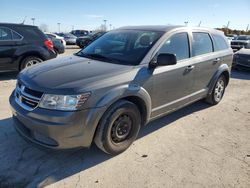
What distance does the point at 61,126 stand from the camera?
3000 millimetres

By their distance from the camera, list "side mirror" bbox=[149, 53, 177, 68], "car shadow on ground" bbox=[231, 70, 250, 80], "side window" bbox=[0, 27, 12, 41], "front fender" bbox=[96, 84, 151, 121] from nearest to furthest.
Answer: "front fender" bbox=[96, 84, 151, 121], "side mirror" bbox=[149, 53, 177, 68], "side window" bbox=[0, 27, 12, 41], "car shadow on ground" bbox=[231, 70, 250, 80]

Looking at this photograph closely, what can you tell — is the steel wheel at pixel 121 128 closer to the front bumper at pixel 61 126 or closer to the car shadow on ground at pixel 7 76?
the front bumper at pixel 61 126

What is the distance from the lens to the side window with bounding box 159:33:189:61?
4245 mm

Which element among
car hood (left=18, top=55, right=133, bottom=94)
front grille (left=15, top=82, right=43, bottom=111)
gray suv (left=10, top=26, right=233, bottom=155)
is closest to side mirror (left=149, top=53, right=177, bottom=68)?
gray suv (left=10, top=26, right=233, bottom=155)

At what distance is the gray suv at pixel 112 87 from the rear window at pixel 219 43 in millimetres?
528

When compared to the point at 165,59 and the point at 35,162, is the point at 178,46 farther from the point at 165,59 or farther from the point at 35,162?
the point at 35,162

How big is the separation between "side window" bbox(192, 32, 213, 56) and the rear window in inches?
10.0

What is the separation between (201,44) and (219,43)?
93 centimetres

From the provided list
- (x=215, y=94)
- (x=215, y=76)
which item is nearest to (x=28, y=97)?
(x=215, y=76)

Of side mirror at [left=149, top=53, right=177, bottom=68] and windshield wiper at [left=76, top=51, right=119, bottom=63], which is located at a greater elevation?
side mirror at [left=149, top=53, right=177, bottom=68]

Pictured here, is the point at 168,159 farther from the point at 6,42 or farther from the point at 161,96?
the point at 6,42

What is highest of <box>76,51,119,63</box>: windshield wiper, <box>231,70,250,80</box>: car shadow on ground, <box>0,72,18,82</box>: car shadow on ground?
<box>76,51,119,63</box>: windshield wiper

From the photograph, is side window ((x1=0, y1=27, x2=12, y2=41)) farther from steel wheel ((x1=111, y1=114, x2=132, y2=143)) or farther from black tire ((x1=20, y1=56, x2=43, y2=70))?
steel wheel ((x1=111, y1=114, x2=132, y2=143))

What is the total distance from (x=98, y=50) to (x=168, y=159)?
85.3 inches
